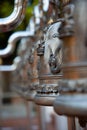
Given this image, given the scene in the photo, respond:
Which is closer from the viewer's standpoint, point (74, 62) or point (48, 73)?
point (74, 62)

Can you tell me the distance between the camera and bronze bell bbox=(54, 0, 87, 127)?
61cm

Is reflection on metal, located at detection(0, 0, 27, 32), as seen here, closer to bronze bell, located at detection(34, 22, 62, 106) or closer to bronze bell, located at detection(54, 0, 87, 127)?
bronze bell, located at detection(34, 22, 62, 106)

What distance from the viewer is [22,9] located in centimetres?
107

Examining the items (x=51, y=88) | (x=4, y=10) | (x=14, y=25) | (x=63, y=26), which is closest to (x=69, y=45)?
(x=63, y=26)

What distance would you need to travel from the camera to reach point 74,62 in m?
0.63

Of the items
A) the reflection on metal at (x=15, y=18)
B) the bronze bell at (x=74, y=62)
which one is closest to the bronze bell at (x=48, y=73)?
the reflection on metal at (x=15, y=18)

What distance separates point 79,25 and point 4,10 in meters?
4.68

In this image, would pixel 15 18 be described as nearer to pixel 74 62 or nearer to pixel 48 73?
pixel 48 73

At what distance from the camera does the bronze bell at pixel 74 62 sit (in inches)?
24.0

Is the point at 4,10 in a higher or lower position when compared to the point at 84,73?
higher

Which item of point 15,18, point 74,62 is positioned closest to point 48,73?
point 15,18

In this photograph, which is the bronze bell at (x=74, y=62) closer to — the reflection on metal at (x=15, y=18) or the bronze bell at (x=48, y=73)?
the bronze bell at (x=48, y=73)

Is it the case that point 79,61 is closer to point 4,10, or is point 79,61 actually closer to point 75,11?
point 75,11

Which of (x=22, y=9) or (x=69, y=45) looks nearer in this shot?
(x=69, y=45)
